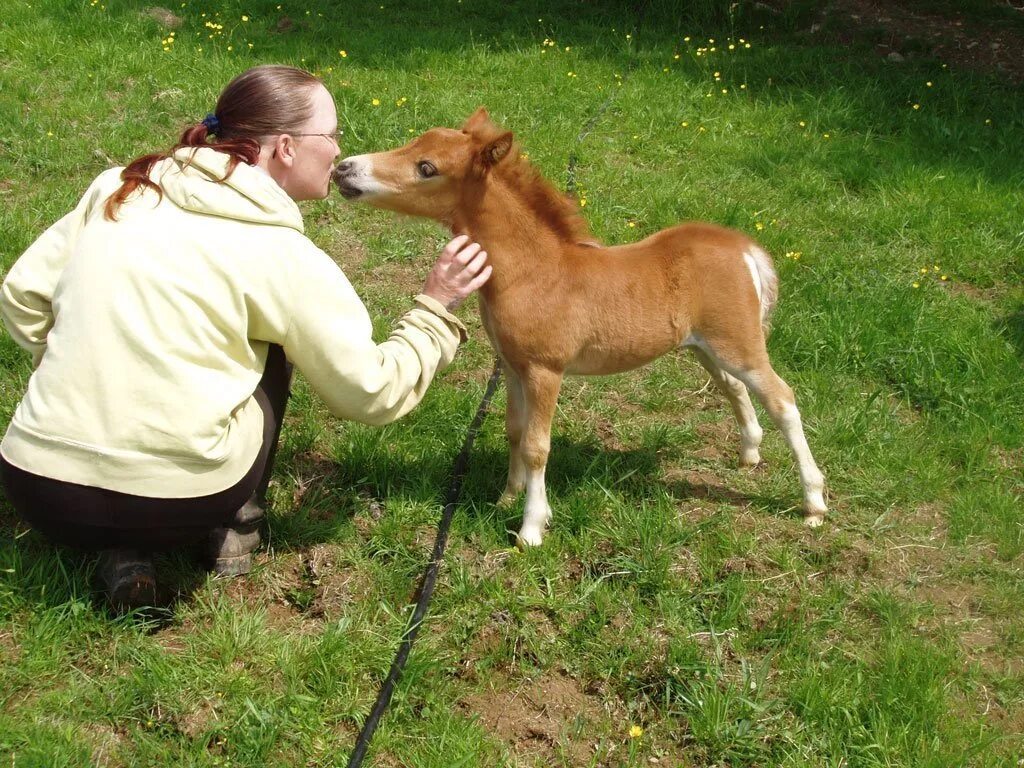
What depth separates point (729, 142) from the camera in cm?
691

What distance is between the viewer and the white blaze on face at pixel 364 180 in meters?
3.48

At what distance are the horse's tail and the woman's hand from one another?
1.24 meters

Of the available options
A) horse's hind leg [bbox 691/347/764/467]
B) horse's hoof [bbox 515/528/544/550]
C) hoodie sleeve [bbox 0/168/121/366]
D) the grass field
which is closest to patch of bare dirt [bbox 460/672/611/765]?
the grass field

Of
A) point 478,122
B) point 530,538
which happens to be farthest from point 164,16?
point 530,538

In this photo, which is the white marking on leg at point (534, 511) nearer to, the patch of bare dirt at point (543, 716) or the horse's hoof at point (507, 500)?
the horse's hoof at point (507, 500)

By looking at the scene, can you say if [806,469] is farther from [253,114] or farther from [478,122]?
[253,114]

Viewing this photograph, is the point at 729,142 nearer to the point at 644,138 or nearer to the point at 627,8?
the point at 644,138

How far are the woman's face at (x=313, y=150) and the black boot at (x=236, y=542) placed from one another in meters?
1.15

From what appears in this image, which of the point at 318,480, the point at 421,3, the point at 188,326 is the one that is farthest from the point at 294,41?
the point at 188,326

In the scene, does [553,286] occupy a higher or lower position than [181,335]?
lower

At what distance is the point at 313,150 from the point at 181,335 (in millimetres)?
794

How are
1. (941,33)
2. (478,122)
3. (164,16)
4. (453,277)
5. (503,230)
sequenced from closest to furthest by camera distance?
(453,277) < (503,230) < (478,122) < (164,16) < (941,33)

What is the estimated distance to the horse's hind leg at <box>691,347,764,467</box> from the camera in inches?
168

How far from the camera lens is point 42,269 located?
3.07 m
